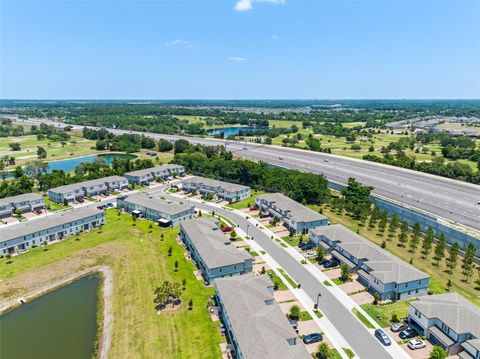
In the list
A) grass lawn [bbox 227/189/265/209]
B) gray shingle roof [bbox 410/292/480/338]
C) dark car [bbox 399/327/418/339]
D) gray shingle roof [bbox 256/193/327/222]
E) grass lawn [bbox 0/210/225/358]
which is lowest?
grass lawn [bbox 0/210/225/358]

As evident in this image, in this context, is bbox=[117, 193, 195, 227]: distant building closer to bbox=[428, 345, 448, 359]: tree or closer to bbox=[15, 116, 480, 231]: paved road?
bbox=[15, 116, 480, 231]: paved road

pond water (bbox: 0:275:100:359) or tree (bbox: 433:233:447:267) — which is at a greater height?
tree (bbox: 433:233:447:267)

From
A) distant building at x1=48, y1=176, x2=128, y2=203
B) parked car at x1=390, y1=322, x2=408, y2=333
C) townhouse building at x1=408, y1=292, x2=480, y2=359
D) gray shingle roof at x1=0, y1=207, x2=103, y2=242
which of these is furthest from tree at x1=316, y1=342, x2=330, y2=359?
distant building at x1=48, y1=176, x2=128, y2=203

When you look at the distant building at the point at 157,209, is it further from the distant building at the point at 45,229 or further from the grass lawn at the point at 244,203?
the grass lawn at the point at 244,203

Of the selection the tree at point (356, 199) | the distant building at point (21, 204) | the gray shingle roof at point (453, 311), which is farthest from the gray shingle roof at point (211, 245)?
the distant building at point (21, 204)

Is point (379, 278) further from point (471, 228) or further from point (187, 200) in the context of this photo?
point (187, 200)

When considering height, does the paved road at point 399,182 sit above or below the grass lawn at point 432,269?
above
